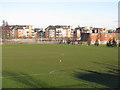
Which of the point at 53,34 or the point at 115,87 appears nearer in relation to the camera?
the point at 115,87

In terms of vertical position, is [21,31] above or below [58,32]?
above

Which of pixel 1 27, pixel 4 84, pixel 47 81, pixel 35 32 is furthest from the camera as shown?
pixel 35 32

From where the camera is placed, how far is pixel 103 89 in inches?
453

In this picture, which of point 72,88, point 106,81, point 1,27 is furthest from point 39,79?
point 1,27

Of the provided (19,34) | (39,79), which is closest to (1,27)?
(19,34)

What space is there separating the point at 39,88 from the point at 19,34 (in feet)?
518

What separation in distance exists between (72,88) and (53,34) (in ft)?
526

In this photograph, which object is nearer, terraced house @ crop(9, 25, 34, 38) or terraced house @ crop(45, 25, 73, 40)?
terraced house @ crop(9, 25, 34, 38)

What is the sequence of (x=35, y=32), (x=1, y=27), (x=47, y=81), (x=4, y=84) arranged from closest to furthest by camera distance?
(x=4, y=84) < (x=47, y=81) < (x=1, y=27) < (x=35, y=32)

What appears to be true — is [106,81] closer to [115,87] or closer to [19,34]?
[115,87]

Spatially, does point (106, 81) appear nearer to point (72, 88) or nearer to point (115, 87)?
point (115, 87)

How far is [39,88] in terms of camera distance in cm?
1164

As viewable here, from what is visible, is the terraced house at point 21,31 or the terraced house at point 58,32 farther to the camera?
the terraced house at point 58,32

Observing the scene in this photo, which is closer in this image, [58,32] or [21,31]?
[21,31]
